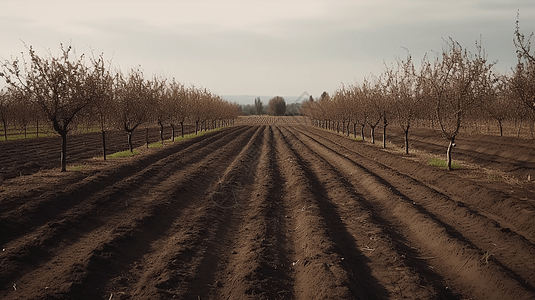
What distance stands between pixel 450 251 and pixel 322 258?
268 cm

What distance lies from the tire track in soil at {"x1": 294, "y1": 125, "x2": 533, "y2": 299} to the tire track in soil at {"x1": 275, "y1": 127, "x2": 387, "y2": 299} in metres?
1.50

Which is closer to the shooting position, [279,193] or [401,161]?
[279,193]

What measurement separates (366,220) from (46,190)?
952cm

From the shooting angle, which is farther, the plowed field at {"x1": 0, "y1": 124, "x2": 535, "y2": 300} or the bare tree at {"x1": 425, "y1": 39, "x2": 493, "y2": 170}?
the bare tree at {"x1": 425, "y1": 39, "x2": 493, "y2": 170}

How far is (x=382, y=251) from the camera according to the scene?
7074 millimetres

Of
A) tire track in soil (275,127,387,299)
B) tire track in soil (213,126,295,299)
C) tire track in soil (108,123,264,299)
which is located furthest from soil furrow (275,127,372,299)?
tire track in soil (108,123,264,299)

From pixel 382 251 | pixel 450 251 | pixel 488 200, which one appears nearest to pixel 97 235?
pixel 382 251

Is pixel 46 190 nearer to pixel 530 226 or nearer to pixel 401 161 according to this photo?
pixel 530 226

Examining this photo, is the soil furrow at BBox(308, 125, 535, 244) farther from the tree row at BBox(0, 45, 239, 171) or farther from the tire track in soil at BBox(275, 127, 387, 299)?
the tree row at BBox(0, 45, 239, 171)

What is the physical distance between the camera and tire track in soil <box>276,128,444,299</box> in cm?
562

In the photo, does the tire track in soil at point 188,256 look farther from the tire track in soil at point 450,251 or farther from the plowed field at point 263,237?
the tire track in soil at point 450,251

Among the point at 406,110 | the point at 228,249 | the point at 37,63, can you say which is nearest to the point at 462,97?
the point at 406,110

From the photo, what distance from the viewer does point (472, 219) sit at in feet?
28.6

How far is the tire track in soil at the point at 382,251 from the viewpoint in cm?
562
